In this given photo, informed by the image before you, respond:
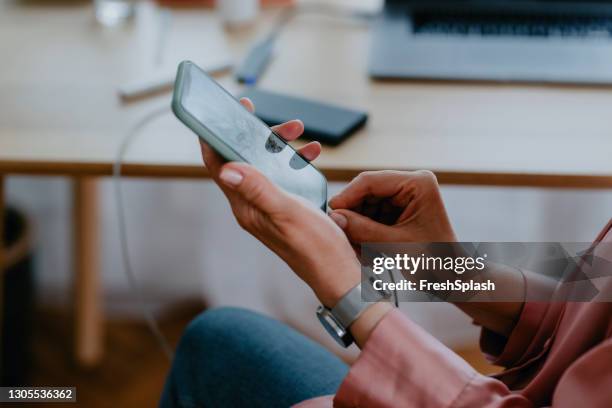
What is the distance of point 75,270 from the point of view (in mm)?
A: 1525

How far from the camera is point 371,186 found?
747 mm

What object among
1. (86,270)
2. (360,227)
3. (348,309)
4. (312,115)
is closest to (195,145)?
(312,115)

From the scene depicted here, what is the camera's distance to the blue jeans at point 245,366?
2.53ft

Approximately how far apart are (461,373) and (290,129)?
273mm

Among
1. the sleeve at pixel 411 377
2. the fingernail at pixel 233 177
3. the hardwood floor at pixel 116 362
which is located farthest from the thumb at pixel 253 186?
the hardwood floor at pixel 116 362

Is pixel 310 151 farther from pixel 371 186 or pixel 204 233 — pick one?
pixel 204 233

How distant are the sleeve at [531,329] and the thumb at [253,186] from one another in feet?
0.95

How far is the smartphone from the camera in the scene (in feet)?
2.06

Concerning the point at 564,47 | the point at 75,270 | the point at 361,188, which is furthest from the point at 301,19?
the point at 75,270

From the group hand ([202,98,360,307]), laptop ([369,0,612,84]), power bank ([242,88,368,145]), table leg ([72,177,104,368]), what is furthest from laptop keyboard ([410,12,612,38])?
table leg ([72,177,104,368])

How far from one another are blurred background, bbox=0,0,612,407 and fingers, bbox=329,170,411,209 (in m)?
0.10

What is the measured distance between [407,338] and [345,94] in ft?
1.54

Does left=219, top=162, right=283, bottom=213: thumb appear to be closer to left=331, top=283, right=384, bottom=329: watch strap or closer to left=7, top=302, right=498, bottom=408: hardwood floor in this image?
left=331, top=283, right=384, bottom=329: watch strap

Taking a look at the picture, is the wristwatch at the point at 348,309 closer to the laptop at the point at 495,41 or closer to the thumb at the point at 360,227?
the thumb at the point at 360,227
